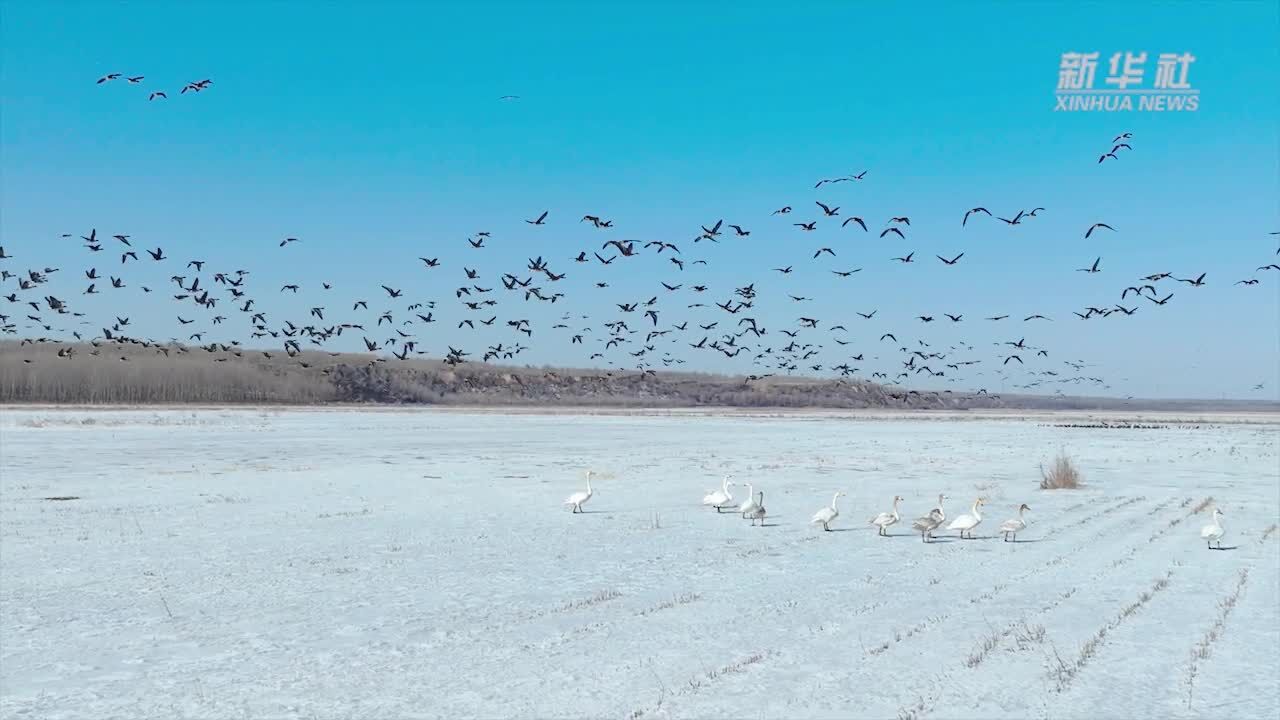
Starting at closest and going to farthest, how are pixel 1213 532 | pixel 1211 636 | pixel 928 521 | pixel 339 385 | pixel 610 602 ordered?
pixel 1211 636, pixel 610 602, pixel 1213 532, pixel 928 521, pixel 339 385

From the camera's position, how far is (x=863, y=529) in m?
20.1

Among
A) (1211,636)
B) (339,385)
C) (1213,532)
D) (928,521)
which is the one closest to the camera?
(1211,636)

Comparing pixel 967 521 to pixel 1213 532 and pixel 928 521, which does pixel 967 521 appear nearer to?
pixel 928 521

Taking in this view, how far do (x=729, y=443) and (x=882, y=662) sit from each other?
3932 cm

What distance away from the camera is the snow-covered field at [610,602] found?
30.7 ft

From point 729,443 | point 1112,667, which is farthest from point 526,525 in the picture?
point 729,443

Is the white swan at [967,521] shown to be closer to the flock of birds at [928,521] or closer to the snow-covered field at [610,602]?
the flock of birds at [928,521]

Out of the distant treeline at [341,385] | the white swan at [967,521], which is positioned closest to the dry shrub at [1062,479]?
the white swan at [967,521]

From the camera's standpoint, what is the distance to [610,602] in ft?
43.1

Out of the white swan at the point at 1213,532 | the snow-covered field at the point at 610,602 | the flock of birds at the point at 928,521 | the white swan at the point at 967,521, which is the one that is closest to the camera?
the snow-covered field at the point at 610,602

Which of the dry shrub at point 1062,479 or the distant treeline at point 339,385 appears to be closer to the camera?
the dry shrub at point 1062,479

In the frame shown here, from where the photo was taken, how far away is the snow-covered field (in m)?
9.35

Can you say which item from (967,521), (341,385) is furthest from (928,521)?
(341,385)

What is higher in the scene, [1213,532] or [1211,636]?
[1213,532]
